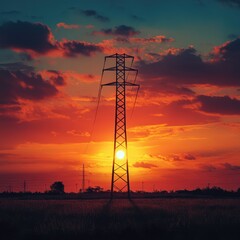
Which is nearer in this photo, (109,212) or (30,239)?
(30,239)

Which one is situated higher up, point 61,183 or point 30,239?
point 61,183

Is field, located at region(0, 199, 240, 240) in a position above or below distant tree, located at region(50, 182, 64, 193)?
below

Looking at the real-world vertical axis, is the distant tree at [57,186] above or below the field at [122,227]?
above

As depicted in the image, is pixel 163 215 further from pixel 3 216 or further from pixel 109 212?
pixel 3 216

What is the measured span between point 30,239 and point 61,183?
153 meters

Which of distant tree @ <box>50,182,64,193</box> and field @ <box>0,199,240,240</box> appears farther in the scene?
distant tree @ <box>50,182,64,193</box>

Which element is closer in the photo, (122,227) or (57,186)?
(122,227)

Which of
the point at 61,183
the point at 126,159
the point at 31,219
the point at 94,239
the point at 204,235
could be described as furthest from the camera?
the point at 61,183

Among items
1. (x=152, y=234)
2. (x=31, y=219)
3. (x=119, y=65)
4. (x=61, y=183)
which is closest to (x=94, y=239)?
(x=152, y=234)

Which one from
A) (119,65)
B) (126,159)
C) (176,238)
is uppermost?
(119,65)

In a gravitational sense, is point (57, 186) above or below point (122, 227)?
above

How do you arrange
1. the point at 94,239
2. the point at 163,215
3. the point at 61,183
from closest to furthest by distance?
the point at 94,239 < the point at 163,215 < the point at 61,183

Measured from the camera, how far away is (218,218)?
5056 cm

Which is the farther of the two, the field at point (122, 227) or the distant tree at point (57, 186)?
the distant tree at point (57, 186)
